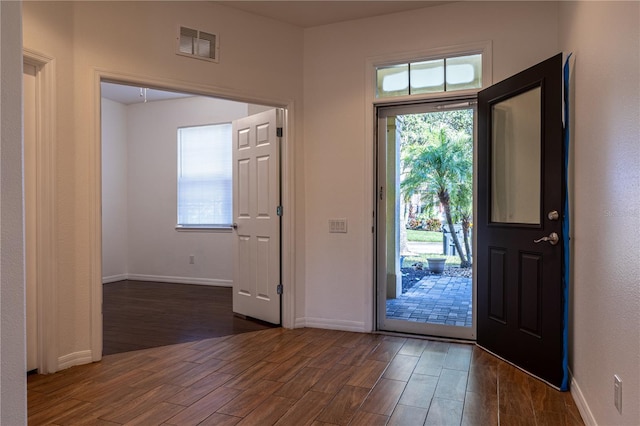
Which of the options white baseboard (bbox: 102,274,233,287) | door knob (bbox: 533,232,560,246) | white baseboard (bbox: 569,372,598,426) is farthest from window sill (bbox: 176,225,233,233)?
white baseboard (bbox: 569,372,598,426)

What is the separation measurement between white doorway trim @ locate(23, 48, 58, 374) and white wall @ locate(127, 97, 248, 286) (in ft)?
11.4

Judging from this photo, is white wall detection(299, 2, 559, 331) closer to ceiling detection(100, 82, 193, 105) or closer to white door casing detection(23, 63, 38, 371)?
white door casing detection(23, 63, 38, 371)

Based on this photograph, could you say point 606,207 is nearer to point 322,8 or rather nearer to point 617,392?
point 617,392

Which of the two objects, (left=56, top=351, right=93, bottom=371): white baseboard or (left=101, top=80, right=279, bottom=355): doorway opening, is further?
(left=101, top=80, right=279, bottom=355): doorway opening

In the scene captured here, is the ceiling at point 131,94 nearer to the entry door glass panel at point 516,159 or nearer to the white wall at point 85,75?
the white wall at point 85,75

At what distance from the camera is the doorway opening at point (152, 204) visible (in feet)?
20.9

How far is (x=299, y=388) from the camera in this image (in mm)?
2635

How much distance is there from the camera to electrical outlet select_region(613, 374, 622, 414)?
1.72 metres

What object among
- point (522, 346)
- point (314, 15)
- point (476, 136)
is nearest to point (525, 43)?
point (476, 136)

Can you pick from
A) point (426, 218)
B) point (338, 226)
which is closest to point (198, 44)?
point (338, 226)

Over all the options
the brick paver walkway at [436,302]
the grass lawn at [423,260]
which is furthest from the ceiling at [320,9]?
the brick paver walkway at [436,302]

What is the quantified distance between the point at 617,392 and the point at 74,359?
3.18 m

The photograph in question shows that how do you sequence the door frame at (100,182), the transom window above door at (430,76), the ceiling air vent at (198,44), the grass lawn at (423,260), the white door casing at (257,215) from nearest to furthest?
the door frame at (100,182), the ceiling air vent at (198,44), the transom window above door at (430,76), the grass lawn at (423,260), the white door casing at (257,215)

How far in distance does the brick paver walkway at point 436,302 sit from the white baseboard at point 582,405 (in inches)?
44.9
